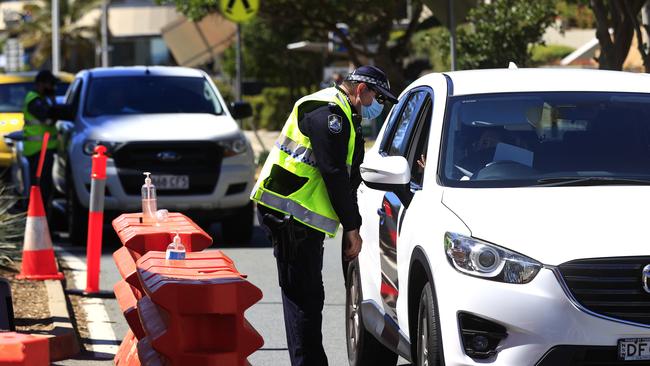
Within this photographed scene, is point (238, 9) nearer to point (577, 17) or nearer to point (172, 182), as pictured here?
point (172, 182)

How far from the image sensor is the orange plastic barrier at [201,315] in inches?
226

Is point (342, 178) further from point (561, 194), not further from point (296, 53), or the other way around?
point (296, 53)

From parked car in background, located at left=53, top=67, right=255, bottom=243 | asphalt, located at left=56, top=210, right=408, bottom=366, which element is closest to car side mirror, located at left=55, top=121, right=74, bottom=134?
parked car in background, located at left=53, top=67, right=255, bottom=243

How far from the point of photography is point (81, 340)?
880 cm

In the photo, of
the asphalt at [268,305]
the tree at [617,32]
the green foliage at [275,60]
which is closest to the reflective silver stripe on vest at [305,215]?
the asphalt at [268,305]

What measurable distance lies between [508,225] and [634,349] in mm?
704

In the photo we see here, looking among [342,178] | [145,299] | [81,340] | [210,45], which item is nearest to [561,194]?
[342,178]

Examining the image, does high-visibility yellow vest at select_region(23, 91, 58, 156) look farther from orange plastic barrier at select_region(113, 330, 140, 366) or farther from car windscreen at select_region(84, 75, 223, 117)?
orange plastic barrier at select_region(113, 330, 140, 366)

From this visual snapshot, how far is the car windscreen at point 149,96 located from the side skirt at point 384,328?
796cm

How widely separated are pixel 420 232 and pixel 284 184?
78 centimetres

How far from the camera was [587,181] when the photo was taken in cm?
611

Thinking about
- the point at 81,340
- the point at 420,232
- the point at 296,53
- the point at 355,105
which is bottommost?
the point at 296,53

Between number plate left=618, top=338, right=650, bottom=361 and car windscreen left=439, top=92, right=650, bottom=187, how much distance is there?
3.33ft

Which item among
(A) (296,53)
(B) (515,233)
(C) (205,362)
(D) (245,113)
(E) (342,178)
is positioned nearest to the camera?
(B) (515,233)
